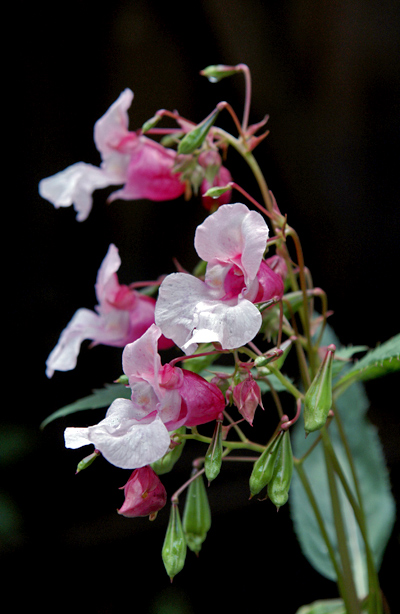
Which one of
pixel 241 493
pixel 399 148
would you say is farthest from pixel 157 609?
pixel 399 148

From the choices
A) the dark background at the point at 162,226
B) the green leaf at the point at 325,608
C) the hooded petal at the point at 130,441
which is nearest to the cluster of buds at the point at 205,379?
the hooded petal at the point at 130,441

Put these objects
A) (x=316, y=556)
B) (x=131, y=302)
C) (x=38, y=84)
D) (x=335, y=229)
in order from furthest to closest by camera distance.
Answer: (x=335, y=229)
(x=38, y=84)
(x=316, y=556)
(x=131, y=302)

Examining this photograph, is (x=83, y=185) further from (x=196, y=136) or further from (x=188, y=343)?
(x=188, y=343)

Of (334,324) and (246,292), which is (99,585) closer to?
(334,324)

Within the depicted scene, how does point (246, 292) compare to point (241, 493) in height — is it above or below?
above

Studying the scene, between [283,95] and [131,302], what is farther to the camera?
[283,95]

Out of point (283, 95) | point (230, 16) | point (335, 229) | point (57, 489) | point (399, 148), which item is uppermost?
point (230, 16)

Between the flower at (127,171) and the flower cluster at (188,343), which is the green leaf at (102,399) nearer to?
the flower cluster at (188,343)
